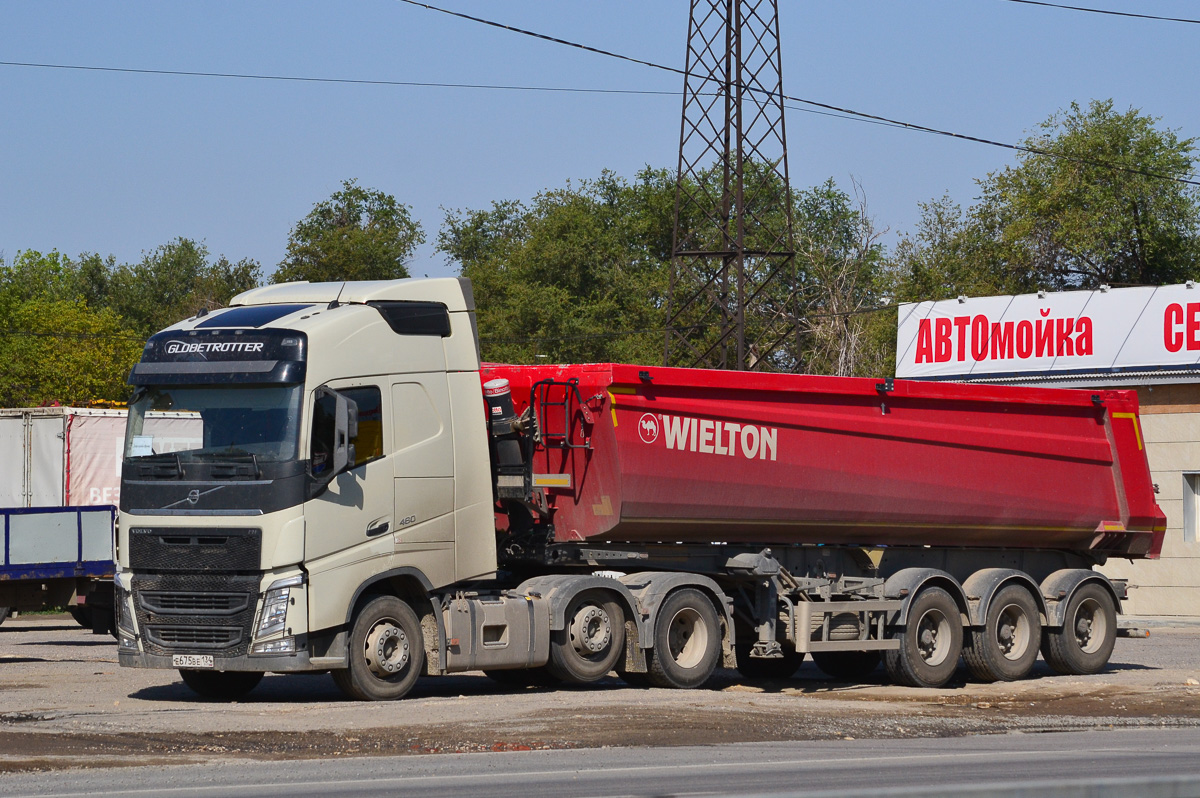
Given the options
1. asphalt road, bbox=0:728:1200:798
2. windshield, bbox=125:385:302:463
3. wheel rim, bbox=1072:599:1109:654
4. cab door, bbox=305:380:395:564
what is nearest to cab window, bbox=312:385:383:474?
cab door, bbox=305:380:395:564

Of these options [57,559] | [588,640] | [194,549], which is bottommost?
[588,640]

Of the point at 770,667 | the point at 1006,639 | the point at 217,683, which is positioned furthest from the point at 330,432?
the point at 1006,639

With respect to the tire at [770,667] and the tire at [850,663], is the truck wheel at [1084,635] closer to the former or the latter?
the tire at [850,663]

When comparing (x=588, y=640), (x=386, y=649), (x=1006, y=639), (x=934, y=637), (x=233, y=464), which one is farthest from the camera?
(x=1006, y=639)

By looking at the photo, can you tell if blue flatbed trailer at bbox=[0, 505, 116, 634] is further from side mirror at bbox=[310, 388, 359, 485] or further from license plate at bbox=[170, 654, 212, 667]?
side mirror at bbox=[310, 388, 359, 485]

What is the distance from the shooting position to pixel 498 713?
12.2 metres

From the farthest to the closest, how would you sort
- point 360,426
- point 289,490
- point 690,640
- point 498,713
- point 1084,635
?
point 1084,635, point 690,640, point 360,426, point 289,490, point 498,713

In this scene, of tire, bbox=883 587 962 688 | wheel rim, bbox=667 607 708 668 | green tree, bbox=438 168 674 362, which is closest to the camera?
wheel rim, bbox=667 607 708 668

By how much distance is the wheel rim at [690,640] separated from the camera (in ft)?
48.7

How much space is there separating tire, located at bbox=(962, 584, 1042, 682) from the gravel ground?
0.84ft

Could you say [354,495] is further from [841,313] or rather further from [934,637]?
[841,313]

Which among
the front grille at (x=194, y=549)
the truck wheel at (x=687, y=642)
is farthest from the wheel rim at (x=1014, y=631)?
the front grille at (x=194, y=549)

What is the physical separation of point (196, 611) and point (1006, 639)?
926cm

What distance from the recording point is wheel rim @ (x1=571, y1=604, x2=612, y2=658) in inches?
558
